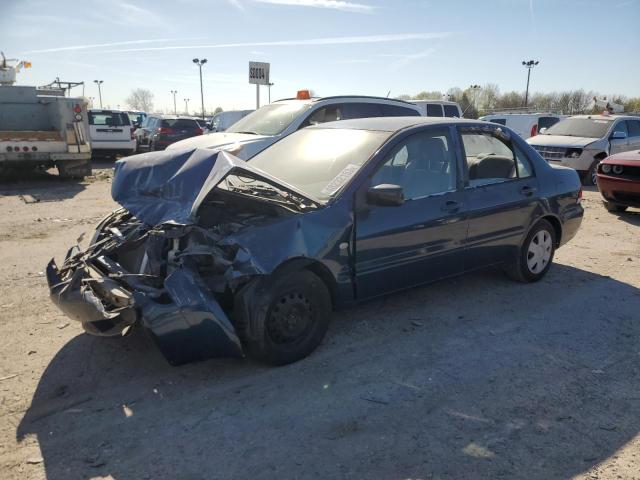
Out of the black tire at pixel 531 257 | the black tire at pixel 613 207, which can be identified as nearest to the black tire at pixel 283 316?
the black tire at pixel 531 257

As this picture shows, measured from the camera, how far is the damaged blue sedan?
3188 millimetres

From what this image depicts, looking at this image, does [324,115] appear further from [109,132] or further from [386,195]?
[109,132]

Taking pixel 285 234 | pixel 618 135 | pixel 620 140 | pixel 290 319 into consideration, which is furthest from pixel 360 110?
pixel 620 140

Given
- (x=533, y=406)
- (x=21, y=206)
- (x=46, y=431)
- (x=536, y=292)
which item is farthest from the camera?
(x=21, y=206)

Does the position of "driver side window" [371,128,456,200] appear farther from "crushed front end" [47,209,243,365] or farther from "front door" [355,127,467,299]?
"crushed front end" [47,209,243,365]

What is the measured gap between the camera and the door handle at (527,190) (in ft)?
16.4

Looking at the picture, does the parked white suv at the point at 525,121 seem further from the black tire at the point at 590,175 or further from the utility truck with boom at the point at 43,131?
the utility truck with boom at the point at 43,131

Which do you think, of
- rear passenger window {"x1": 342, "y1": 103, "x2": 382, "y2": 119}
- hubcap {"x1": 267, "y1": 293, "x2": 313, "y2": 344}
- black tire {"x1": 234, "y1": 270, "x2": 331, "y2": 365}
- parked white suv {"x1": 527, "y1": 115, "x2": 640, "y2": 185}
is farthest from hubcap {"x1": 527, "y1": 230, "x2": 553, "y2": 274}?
parked white suv {"x1": 527, "y1": 115, "x2": 640, "y2": 185}

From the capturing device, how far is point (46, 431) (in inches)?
112

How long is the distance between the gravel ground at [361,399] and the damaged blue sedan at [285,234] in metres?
0.35

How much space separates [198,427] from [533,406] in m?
2.06

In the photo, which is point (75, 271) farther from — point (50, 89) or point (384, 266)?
point (50, 89)

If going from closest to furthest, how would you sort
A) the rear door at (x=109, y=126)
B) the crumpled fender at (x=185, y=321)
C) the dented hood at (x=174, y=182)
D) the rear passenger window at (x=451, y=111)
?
1. the crumpled fender at (x=185, y=321)
2. the dented hood at (x=174, y=182)
3. the rear passenger window at (x=451, y=111)
4. the rear door at (x=109, y=126)

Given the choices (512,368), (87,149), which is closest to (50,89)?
(87,149)
